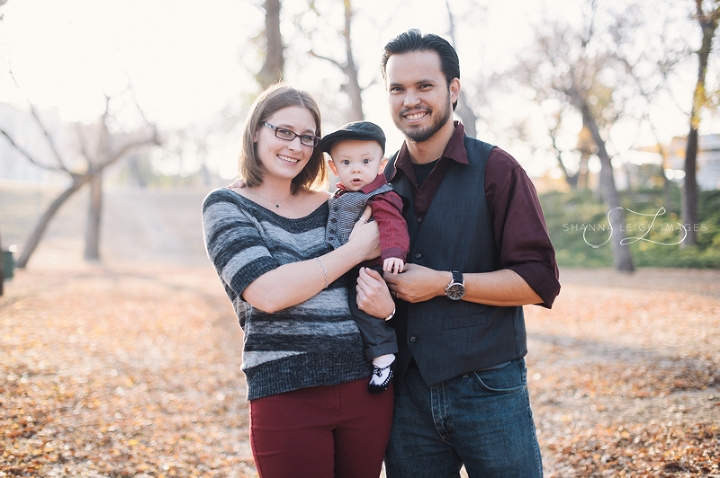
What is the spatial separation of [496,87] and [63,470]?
26.2 meters

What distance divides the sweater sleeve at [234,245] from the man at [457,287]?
59cm

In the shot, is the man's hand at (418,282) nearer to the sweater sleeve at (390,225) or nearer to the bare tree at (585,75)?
the sweater sleeve at (390,225)

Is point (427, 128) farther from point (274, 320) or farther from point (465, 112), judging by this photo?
point (465, 112)

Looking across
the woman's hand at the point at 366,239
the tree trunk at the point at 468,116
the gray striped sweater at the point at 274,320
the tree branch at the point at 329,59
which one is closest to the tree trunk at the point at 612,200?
the tree trunk at the point at 468,116

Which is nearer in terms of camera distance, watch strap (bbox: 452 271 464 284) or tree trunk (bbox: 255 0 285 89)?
watch strap (bbox: 452 271 464 284)

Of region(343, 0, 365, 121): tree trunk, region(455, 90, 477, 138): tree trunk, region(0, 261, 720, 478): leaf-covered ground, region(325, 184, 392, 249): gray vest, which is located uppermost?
region(343, 0, 365, 121): tree trunk

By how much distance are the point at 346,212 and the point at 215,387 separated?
17.3 feet

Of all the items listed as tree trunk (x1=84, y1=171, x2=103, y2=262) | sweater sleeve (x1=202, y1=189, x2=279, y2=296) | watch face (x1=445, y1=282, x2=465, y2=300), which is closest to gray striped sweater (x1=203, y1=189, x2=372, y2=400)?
sweater sleeve (x1=202, y1=189, x2=279, y2=296)

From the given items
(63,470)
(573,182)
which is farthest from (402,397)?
(573,182)

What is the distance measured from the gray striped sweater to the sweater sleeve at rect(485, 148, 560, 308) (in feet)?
2.49

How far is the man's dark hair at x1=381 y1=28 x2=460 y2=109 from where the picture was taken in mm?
2434

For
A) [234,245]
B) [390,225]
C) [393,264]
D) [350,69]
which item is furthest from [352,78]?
[234,245]

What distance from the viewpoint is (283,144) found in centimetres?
246

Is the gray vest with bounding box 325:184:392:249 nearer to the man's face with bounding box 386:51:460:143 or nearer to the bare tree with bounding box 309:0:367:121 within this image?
the man's face with bounding box 386:51:460:143
